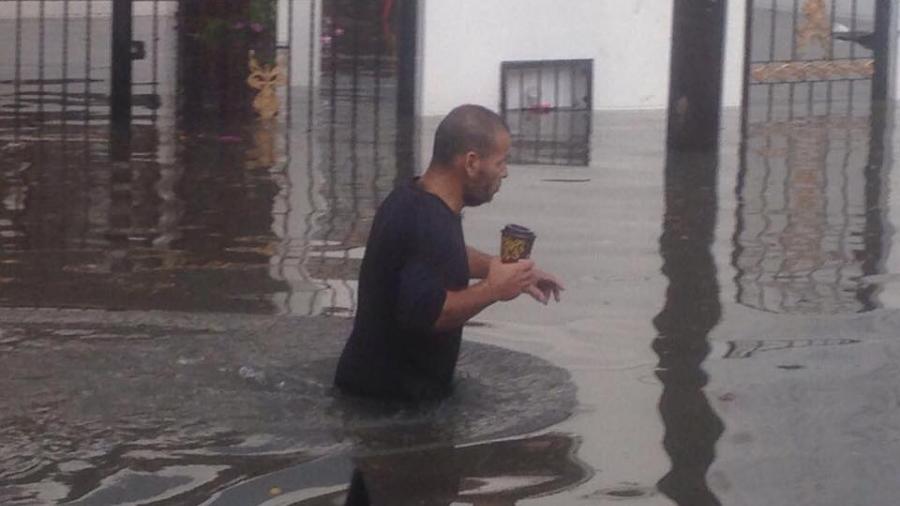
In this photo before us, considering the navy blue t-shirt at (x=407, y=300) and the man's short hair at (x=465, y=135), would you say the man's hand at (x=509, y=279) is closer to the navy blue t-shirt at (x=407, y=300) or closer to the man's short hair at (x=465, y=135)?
the navy blue t-shirt at (x=407, y=300)

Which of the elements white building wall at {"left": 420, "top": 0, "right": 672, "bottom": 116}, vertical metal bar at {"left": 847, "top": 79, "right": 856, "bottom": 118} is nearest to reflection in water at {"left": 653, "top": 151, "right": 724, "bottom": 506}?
white building wall at {"left": 420, "top": 0, "right": 672, "bottom": 116}

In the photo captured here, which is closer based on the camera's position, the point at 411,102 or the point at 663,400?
the point at 663,400

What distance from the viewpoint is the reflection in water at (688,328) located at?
5449 millimetres

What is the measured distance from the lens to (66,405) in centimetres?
610

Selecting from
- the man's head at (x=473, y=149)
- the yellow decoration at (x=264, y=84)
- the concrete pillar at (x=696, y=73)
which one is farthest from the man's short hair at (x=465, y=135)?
the yellow decoration at (x=264, y=84)

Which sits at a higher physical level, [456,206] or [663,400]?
[456,206]

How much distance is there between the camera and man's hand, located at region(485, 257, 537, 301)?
222 inches

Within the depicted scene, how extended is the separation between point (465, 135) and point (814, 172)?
20.2 feet

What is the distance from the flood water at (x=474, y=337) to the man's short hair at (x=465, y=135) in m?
0.86

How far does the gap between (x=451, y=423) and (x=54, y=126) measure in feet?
26.6

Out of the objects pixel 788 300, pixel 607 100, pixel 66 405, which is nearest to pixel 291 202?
pixel 788 300

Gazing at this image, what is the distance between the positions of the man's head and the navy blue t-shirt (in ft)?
0.38

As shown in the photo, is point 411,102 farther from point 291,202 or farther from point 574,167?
point 291,202

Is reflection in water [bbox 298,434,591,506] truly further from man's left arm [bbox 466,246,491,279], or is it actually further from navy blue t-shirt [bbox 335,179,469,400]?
man's left arm [bbox 466,246,491,279]
